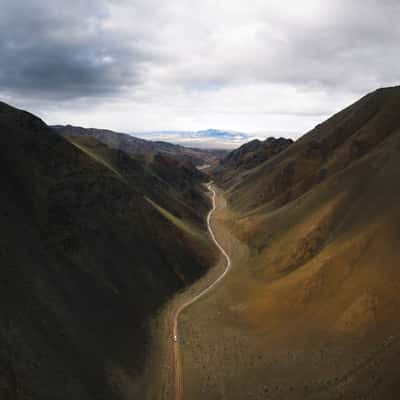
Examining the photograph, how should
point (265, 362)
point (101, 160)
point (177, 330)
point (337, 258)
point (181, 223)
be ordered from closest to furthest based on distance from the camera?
point (265, 362)
point (177, 330)
point (337, 258)
point (181, 223)
point (101, 160)

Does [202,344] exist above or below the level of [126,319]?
below

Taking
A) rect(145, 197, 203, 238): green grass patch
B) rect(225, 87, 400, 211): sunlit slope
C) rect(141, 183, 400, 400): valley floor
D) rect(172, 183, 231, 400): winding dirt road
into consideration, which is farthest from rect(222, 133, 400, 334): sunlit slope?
rect(145, 197, 203, 238): green grass patch

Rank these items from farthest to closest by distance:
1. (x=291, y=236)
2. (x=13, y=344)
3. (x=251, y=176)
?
1. (x=251, y=176)
2. (x=291, y=236)
3. (x=13, y=344)

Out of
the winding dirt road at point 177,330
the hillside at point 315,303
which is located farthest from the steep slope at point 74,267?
the hillside at point 315,303

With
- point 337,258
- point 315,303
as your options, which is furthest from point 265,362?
point 337,258

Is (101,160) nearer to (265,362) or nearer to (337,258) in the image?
(337,258)

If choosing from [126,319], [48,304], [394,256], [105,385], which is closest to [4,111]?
[48,304]

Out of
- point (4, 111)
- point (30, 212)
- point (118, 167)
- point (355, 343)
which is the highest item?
point (4, 111)

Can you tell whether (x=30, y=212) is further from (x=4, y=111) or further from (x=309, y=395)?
(x=309, y=395)
